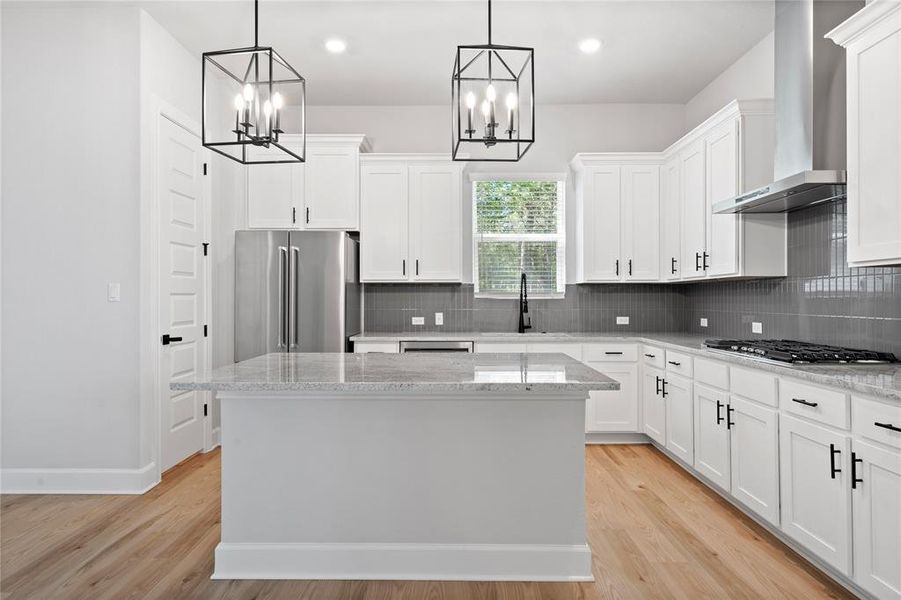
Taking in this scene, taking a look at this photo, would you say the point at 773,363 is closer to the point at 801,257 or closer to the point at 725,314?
the point at 801,257

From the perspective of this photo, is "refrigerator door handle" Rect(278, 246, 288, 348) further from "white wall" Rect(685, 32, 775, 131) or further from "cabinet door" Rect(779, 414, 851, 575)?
"white wall" Rect(685, 32, 775, 131)

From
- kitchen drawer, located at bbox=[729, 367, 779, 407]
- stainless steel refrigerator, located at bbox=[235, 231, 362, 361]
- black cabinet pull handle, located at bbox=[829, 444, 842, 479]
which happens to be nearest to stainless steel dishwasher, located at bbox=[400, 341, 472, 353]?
stainless steel refrigerator, located at bbox=[235, 231, 362, 361]

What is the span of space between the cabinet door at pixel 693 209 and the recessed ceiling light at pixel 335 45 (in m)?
2.66

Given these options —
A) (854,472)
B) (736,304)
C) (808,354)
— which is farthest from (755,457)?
(736,304)

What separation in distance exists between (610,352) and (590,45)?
2332 mm

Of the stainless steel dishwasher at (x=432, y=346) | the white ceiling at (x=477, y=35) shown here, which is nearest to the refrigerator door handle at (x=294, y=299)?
the stainless steel dishwasher at (x=432, y=346)

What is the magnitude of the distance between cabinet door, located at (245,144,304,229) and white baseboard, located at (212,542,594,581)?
2936mm

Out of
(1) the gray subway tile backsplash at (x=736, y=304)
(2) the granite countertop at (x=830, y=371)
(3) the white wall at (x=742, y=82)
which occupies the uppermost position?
(3) the white wall at (x=742, y=82)

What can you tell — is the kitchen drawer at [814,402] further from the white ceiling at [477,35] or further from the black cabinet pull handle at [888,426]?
the white ceiling at [477,35]

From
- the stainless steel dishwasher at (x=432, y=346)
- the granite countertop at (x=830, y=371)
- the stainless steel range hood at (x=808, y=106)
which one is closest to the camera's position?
the granite countertop at (x=830, y=371)

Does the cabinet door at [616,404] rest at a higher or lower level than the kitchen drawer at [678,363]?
lower

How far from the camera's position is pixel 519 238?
517cm

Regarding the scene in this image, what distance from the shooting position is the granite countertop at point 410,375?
204cm

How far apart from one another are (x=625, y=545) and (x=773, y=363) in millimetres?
1136
